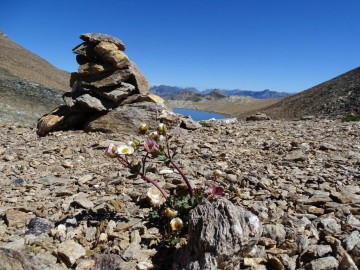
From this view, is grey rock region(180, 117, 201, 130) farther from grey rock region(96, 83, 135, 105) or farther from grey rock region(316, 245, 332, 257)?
grey rock region(316, 245, 332, 257)

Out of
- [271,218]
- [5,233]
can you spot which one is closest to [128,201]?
[5,233]

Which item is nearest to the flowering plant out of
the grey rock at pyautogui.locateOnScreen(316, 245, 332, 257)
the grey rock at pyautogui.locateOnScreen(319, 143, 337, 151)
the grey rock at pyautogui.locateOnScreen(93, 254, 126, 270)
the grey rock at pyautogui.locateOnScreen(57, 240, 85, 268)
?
the grey rock at pyautogui.locateOnScreen(93, 254, 126, 270)

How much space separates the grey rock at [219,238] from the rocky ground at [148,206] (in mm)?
474

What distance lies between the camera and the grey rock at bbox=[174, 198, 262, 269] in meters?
3.26

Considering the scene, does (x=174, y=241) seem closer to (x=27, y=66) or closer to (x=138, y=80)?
(x=138, y=80)

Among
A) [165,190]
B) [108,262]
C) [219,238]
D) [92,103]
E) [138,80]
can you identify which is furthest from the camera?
[138,80]

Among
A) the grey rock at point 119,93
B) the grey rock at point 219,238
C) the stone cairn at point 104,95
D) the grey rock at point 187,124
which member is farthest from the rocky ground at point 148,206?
the grey rock at point 119,93

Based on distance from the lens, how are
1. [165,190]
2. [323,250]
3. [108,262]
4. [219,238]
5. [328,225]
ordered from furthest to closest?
[165,190]
[328,225]
[323,250]
[108,262]
[219,238]

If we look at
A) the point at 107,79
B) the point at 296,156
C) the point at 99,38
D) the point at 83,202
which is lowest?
the point at 83,202

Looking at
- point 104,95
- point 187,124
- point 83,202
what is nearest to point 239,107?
point 187,124

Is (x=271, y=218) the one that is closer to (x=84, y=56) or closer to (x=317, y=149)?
(x=317, y=149)

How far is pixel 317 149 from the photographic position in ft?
26.2

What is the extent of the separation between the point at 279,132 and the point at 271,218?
6382 millimetres

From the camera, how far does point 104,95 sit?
11.4 m
